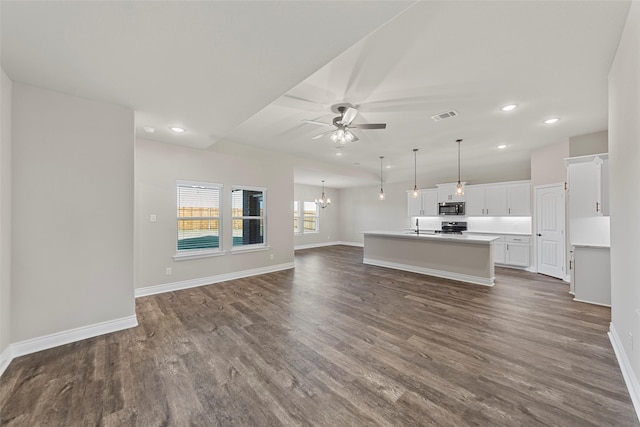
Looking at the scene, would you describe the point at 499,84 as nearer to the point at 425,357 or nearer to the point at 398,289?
the point at 425,357

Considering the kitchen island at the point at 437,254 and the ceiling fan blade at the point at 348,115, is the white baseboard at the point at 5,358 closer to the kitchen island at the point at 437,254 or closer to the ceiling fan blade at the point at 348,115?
the ceiling fan blade at the point at 348,115

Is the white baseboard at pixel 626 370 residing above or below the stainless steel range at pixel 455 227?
below

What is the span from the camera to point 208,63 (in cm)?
203

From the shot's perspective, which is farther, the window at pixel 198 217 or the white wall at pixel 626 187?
the window at pixel 198 217

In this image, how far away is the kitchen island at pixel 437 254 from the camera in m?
4.79

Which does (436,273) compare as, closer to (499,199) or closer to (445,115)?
(499,199)

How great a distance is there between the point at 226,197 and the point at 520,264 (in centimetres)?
723

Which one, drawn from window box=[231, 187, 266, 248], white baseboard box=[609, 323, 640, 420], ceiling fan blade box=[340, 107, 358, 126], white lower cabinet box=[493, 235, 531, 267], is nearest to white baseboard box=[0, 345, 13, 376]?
window box=[231, 187, 266, 248]

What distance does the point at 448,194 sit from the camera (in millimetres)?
7641

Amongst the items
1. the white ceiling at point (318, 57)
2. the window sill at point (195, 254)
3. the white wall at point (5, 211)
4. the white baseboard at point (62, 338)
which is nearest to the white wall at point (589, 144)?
the white ceiling at point (318, 57)

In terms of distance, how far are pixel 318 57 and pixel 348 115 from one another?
1.39m

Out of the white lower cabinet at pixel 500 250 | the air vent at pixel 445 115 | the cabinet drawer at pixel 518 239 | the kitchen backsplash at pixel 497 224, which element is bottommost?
the white lower cabinet at pixel 500 250

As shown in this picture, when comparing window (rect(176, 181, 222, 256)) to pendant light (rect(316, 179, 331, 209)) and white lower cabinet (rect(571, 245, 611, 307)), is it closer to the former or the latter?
pendant light (rect(316, 179, 331, 209))

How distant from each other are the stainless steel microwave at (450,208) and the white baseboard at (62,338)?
7.97m
